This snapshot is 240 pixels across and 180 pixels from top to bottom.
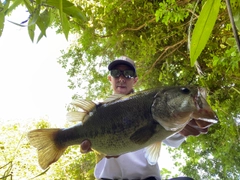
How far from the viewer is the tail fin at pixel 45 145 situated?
1010mm

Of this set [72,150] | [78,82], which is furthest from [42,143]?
[72,150]

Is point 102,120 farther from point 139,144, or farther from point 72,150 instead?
point 72,150

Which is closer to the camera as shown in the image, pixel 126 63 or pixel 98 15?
pixel 126 63

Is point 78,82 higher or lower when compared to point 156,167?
higher

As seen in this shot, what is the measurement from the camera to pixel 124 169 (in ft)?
4.77

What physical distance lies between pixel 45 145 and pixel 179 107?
493 mm

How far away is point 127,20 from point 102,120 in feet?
7.14

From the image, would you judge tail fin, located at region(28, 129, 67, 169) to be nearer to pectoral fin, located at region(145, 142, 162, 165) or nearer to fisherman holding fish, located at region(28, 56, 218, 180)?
fisherman holding fish, located at region(28, 56, 218, 180)

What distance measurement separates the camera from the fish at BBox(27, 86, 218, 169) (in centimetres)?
90

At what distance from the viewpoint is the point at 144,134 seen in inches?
36.3

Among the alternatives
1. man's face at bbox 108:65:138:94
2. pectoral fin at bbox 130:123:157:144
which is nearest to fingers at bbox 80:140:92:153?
pectoral fin at bbox 130:123:157:144

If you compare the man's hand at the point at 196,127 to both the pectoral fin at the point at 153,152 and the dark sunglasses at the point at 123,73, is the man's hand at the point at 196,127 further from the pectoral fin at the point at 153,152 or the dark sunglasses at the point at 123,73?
the dark sunglasses at the point at 123,73

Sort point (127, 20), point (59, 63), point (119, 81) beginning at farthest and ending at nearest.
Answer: point (59, 63)
point (127, 20)
point (119, 81)

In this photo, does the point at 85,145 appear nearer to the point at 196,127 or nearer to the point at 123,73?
the point at 196,127
